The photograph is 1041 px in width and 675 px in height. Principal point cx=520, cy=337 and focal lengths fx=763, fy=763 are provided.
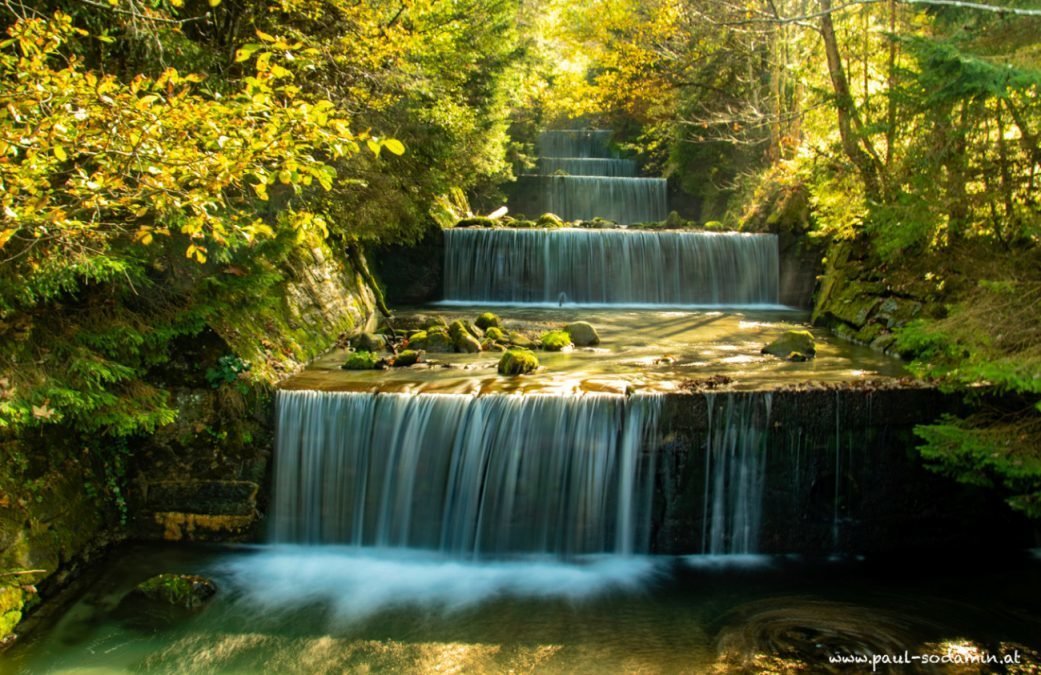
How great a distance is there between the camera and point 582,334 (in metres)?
12.6

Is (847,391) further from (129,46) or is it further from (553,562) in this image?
(129,46)

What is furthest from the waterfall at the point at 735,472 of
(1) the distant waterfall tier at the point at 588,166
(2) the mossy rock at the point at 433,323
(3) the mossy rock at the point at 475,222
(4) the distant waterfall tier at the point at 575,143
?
(4) the distant waterfall tier at the point at 575,143

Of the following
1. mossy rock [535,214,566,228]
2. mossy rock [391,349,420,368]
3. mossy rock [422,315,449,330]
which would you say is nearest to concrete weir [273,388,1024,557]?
mossy rock [391,349,420,368]

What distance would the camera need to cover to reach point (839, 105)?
10.1 m

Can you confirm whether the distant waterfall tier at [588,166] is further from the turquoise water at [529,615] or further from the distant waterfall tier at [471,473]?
the turquoise water at [529,615]

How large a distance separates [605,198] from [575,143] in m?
7.60

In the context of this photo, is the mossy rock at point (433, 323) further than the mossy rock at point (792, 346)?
Yes

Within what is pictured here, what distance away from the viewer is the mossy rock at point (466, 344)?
11766mm

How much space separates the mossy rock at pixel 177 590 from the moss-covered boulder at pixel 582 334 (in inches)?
275

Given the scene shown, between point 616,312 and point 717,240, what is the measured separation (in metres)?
3.29

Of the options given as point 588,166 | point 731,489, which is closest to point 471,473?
point 731,489

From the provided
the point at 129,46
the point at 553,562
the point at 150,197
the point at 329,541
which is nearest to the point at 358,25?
the point at 129,46

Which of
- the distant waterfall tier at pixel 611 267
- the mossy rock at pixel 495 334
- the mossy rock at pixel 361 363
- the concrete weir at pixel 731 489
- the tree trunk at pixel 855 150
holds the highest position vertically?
the tree trunk at pixel 855 150

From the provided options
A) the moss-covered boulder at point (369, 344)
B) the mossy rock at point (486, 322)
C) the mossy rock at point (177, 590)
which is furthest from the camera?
the mossy rock at point (486, 322)
